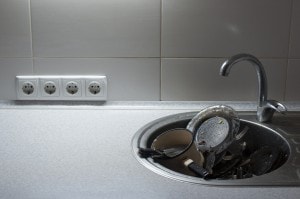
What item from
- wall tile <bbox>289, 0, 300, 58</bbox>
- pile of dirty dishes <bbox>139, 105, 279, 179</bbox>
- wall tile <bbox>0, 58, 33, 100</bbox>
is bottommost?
pile of dirty dishes <bbox>139, 105, 279, 179</bbox>

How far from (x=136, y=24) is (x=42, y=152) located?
500mm

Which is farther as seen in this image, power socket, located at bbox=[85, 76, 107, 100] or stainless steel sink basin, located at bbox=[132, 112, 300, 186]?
power socket, located at bbox=[85, 76, 107, 100]

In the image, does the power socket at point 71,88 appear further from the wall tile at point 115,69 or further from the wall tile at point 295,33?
the wall tile at point 295,33

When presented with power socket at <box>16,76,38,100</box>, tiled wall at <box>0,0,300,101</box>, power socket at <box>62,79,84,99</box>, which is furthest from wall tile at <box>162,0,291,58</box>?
power socket at <box>16,76,38,100</box>

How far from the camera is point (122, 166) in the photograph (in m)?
0.76

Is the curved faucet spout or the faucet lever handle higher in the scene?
the curved faucet spout

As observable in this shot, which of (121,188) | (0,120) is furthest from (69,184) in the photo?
(0,120)

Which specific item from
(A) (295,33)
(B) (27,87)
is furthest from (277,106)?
(B) (27,87)

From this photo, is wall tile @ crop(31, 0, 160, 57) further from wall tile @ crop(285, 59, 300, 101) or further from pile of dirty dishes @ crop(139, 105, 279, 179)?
wall tile @ crop(285, 59, 300, 101)

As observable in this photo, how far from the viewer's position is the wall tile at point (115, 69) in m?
1.14

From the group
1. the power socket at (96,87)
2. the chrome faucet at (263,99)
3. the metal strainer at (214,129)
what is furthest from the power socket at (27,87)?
the chrome faucet at (263,99)

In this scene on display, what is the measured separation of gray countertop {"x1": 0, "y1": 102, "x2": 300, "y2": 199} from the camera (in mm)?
653

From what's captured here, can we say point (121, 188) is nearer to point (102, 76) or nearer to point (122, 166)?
point (122, 166)

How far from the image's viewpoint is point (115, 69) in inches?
45.2
